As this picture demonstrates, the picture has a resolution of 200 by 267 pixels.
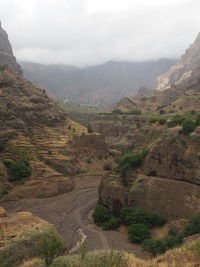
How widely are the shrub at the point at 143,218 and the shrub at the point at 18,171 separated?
796 inches

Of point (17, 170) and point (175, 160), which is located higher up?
point (175, 160)

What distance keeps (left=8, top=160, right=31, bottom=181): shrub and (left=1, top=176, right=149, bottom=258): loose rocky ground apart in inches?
197

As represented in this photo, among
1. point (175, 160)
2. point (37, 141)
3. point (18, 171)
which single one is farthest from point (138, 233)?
point (37, 141)

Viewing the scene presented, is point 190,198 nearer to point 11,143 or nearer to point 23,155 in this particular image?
point 23,155

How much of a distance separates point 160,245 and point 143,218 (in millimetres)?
5018

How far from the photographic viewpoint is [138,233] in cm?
2473

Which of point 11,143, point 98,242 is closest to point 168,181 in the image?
point 98,242

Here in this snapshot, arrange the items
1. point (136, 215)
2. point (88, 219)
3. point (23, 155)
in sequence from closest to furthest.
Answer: point (136, 215), point (88, 219), point (23, 155)

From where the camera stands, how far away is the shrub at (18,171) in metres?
41.9

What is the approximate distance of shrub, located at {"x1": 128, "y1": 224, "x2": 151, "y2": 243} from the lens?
24344 millimetres

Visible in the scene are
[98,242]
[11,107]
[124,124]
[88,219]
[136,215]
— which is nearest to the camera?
[98,242]

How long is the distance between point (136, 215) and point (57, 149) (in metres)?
26.3

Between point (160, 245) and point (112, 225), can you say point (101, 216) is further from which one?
point (160, 245)

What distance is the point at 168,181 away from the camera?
2805cm
